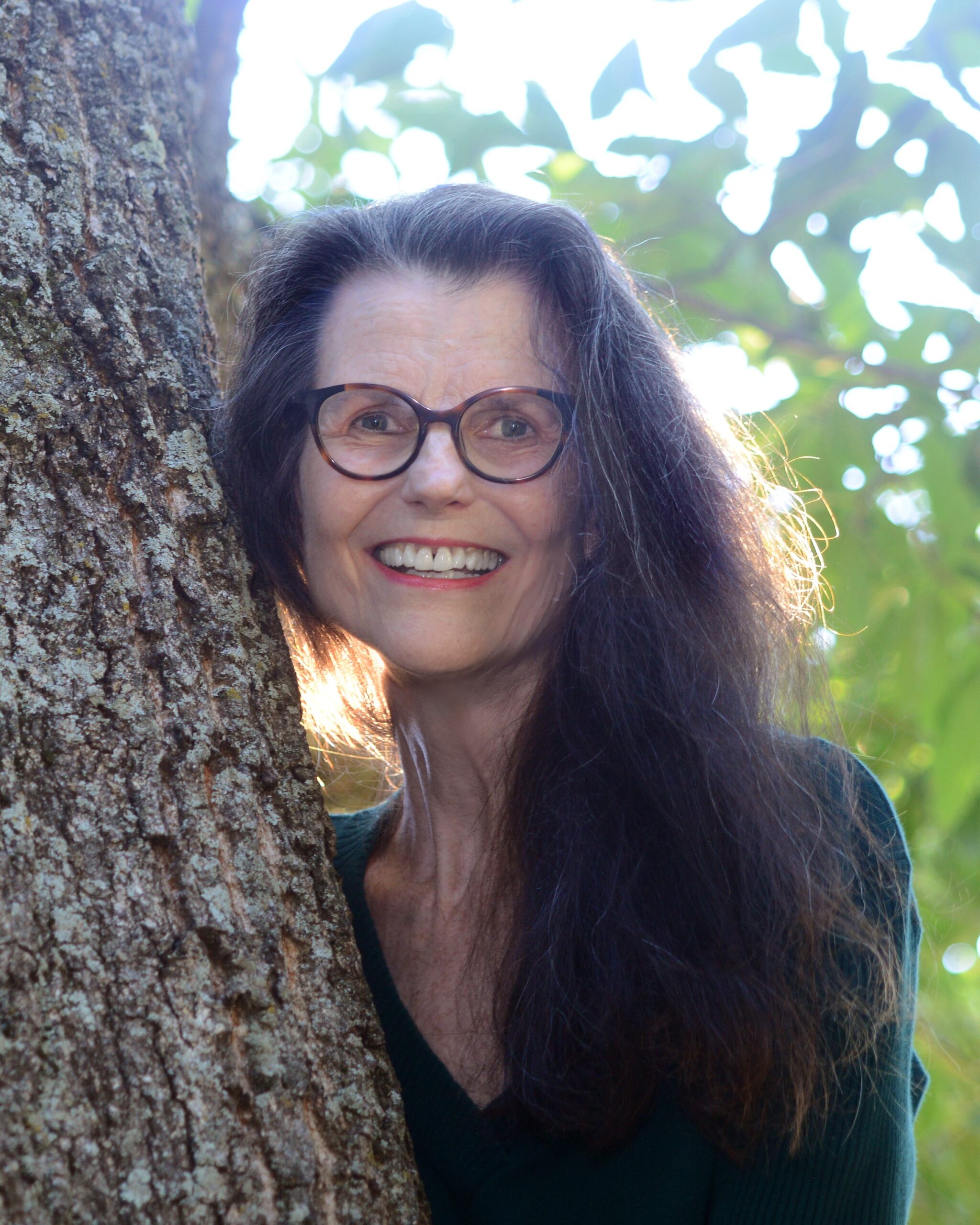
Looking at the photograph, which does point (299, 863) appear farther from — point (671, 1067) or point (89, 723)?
point (671, 1067)

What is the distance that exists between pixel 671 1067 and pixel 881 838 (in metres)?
0.44

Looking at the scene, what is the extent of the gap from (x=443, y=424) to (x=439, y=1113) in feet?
3.12

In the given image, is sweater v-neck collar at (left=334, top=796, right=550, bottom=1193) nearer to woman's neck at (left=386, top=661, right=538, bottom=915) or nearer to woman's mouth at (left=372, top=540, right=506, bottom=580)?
woman's neck at (left=386, top=661, right=538, bottom=915)

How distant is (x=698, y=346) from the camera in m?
1.96

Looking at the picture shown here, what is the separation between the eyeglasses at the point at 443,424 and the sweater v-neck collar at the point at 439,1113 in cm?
75

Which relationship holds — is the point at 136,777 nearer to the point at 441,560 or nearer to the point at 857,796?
the point at 441,560

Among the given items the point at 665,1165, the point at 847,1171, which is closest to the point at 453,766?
the point at 665,1165

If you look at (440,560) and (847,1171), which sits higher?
(440,560)

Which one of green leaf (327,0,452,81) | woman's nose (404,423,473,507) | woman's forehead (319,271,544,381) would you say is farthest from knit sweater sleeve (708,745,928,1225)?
green leaf (327,0,452,81)

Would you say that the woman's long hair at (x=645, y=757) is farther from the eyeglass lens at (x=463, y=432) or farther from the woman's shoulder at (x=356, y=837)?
the woman's shoulder at (x=356, y=837)

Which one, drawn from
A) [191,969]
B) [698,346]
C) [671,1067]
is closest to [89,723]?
[191,969]

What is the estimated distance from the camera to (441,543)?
1.43 metres

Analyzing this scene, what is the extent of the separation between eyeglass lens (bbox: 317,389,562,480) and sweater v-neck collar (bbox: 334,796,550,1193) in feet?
2.48

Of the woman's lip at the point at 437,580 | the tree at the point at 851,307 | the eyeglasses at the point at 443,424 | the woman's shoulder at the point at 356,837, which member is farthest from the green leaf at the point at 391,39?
the woman's shoulder at the point at 356,837
